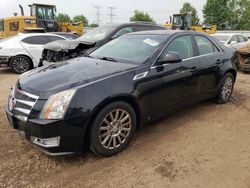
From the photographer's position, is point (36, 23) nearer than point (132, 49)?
No

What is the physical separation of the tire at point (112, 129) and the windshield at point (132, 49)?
86 cm

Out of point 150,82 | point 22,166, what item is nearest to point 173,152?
point 150,82

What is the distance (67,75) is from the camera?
3.53m

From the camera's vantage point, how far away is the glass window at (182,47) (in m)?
4.26

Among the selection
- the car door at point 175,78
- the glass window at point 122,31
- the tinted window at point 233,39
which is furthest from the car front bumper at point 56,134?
the tinted window at point 233,39

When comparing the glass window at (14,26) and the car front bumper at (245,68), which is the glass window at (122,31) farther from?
the glass window at (14,26)

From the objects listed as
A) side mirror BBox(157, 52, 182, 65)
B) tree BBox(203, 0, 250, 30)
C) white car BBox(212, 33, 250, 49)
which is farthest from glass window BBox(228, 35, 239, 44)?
tree BBox(203, 0, 250, 30)

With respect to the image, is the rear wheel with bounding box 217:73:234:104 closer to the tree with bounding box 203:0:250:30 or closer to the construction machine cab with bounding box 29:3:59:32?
the construction machine cab with bounding box 29:3:59:32

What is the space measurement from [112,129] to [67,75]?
0.92 m

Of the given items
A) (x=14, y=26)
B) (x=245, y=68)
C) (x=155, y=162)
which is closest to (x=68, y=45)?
(x=155, y=162)

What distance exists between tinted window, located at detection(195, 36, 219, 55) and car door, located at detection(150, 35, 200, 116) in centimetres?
22

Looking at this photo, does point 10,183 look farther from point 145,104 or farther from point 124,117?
point 145,104

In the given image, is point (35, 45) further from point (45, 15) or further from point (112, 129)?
point (45, 15)

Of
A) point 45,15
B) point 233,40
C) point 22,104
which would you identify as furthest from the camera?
point 45,15
